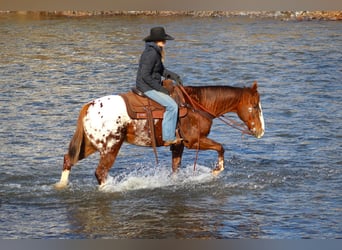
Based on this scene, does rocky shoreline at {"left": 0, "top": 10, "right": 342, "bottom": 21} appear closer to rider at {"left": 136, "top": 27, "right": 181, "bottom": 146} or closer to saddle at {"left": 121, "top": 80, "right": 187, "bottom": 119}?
saddle at {"left": 121, "top": 80, "right": 187, "bottom": 119}

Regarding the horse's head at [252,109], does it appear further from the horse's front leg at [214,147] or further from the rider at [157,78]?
the rider at [157,78]

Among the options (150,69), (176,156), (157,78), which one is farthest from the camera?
(176,156)

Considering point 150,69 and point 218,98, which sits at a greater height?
point 150,69

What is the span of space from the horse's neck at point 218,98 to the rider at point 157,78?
525mm

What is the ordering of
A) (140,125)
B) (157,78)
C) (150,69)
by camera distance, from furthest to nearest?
(140,125), (157,78), (150,69)

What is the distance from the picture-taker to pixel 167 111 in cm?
1388

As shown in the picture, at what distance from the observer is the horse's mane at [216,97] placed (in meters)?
14.3

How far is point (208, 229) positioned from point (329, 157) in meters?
5.03

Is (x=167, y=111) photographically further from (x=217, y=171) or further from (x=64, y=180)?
(x=64, y=180)

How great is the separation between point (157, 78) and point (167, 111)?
0.51 m

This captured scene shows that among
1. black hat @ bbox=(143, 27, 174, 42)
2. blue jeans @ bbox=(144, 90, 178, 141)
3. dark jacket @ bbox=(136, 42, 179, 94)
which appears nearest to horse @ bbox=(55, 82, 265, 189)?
blue jeans @ bbox=(144, 90, 178, 141)

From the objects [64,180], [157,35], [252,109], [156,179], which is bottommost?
[156,179]

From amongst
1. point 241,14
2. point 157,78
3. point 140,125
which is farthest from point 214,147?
point 241,14

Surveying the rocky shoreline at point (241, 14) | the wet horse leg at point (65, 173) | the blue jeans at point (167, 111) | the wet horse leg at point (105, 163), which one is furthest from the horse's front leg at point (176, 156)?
the rocky shoreline at point (241, 14)
